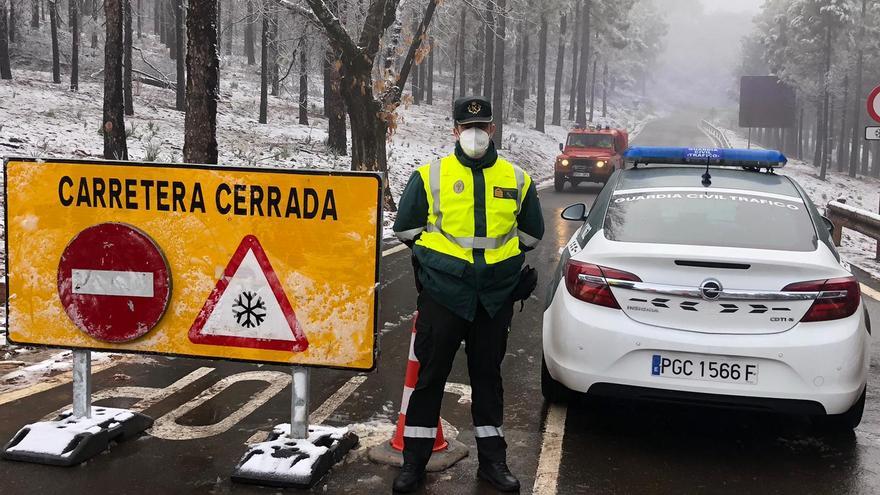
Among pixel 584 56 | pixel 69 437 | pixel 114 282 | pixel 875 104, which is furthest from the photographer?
pixel 584 56

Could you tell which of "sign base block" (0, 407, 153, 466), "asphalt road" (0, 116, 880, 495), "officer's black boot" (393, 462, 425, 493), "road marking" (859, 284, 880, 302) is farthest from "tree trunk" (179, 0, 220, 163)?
"road marking" (859, 284, 880, 302)

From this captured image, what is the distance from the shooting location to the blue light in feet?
20.3

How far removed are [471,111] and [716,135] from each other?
65.6m

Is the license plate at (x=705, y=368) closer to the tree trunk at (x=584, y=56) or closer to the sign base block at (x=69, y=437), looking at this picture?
the sign base block at (x=69, y=437)

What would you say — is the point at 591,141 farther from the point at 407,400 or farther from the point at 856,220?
the point at 407,400

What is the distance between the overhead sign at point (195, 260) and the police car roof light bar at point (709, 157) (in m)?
2.65

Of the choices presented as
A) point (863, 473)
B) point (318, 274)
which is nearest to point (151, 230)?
point (318, 274)

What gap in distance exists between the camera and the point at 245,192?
468 cm

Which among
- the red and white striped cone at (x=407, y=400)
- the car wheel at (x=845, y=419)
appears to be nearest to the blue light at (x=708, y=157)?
the car wheel at (x=845, y=419)

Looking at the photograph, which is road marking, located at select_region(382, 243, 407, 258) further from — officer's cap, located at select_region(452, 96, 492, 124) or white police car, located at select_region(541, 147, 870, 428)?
officer's cap, located at select_region(452, 96, 492, 124)

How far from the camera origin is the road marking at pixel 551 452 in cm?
439

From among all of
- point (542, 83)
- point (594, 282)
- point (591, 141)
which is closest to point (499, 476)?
point (594, 282)

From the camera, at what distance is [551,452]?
15.9 ft

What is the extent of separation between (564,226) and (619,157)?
11991mm
